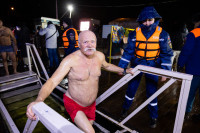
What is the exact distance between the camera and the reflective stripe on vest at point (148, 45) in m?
2.14

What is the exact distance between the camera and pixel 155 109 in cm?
234

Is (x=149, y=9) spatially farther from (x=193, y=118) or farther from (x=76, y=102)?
(x=193, y=118)

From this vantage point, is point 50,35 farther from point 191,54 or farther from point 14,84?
point 191,54

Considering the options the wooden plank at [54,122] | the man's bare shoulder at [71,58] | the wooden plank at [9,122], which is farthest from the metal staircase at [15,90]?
the wooden plank at [54,122]

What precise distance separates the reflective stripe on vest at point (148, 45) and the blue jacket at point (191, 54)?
52 cm

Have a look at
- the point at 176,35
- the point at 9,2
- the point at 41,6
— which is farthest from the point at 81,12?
the point at 176,35

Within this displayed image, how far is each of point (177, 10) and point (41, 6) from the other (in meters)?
29.9

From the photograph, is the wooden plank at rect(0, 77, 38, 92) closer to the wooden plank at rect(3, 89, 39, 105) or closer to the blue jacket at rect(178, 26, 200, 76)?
the wooden plank at rect(3, 89, 39, 105)

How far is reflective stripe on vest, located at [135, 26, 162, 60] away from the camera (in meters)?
2.14

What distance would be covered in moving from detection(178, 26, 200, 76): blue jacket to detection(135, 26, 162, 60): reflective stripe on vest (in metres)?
0.52

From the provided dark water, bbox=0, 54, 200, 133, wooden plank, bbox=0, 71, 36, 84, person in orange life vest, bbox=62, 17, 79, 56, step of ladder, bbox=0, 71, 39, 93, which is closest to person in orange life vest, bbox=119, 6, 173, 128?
dark water, bbox=0, 54, 200, 133

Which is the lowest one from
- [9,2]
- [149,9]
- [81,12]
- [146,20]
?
[146,20]

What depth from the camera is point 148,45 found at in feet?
7.12

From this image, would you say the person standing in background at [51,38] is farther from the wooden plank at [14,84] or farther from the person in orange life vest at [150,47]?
the person in orange life vest at [150,47]
